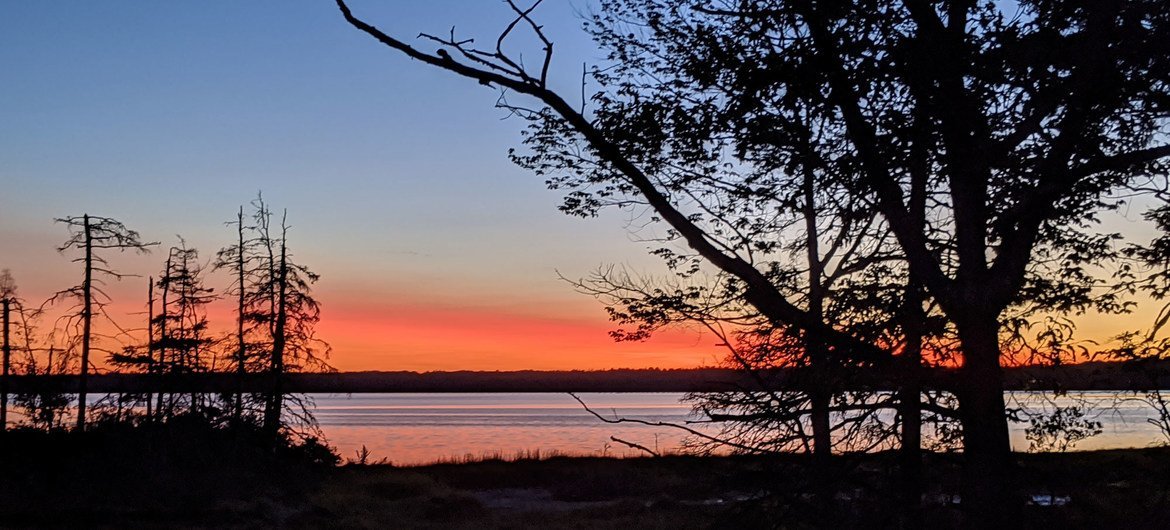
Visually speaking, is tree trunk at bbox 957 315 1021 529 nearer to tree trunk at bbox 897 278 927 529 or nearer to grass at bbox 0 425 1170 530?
tree trunk at bbox 897 278 927 529

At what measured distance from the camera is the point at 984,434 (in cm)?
809

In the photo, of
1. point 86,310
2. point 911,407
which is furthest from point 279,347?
point 911,407

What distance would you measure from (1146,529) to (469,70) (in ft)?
22.8

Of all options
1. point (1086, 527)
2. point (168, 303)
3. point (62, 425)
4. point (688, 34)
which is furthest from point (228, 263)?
point (1086, 527)

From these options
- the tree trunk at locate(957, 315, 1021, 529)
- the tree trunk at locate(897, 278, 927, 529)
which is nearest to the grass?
the tree trunk at locate(897, 278, 927, 529)

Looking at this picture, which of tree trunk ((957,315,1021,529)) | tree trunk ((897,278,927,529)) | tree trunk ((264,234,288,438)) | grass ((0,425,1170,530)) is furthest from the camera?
tree trunk ((264,234,288,438))

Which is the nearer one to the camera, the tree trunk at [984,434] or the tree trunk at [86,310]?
the tree trunk at [984,434]

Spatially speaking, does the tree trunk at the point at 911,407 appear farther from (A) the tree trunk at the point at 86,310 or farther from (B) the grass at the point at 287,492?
(A) the tree trunk at the point at 86,310

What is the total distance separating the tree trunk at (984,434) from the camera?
26.4 ft

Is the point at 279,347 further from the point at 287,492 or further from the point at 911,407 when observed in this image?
the point at 911,407

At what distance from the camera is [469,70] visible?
799 cm

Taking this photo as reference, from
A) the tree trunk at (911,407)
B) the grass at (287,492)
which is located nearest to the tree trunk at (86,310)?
the grass at (287,492)

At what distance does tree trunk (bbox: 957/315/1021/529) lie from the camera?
26.4 ft

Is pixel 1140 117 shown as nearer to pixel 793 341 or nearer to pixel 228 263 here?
pixel 793 341
